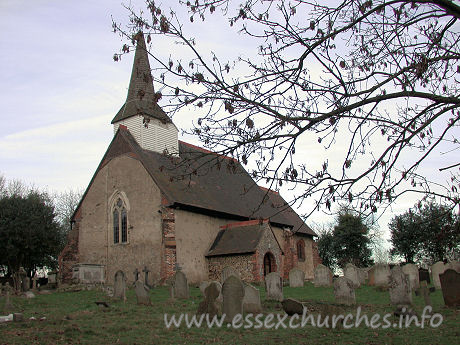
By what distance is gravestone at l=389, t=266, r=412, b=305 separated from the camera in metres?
13.5

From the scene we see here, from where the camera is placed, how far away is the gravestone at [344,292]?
14.2 metres

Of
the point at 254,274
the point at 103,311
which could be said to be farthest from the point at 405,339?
the point at 254,274

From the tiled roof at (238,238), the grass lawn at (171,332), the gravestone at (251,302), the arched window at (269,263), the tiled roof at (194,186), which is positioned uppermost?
the tiled roof at (194,186)

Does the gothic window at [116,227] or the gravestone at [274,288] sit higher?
the gothic window at [116,227]

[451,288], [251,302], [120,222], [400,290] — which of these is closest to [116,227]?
[120,222]

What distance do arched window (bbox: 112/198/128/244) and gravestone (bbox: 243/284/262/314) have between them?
14.0 m

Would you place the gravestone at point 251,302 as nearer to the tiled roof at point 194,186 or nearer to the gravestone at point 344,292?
the gravestone at point 344,292

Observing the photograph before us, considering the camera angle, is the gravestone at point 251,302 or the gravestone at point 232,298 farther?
the gravestone at point 251,302

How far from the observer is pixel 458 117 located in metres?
6.27

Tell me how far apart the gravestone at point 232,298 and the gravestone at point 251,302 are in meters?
1.30

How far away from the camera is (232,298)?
10969mm

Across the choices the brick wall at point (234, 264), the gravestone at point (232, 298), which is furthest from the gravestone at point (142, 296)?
the brick wall at point (234, 264)

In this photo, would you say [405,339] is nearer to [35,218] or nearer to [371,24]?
[371,24]

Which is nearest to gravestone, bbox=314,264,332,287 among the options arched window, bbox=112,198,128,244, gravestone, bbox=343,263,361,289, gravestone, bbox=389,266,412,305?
gravestone, bbox=343,263,361,289
